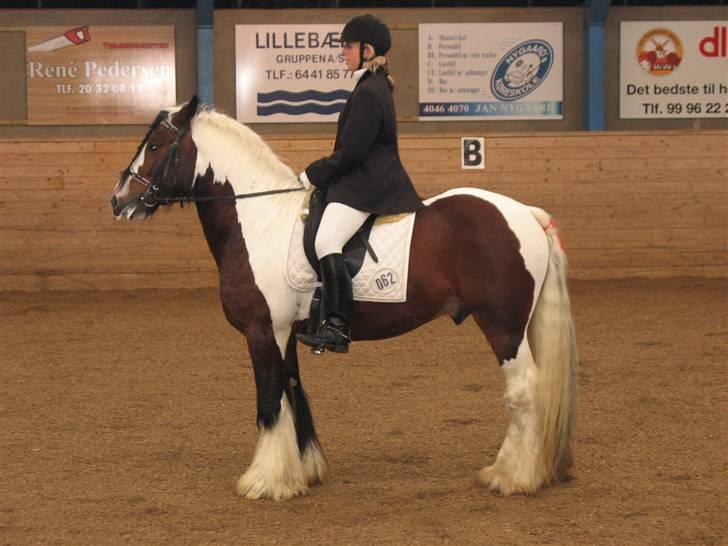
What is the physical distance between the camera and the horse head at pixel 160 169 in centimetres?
462

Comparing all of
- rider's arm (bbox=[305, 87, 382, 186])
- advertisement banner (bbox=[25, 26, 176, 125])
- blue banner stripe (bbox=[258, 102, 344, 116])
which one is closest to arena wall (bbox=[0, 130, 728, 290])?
blue banner stripe (bbox=[258, 102, 344, 116])

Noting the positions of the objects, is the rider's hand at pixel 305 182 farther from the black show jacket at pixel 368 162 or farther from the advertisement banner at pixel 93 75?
the advertisement banner at pixel 93 75

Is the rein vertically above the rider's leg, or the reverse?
the rein

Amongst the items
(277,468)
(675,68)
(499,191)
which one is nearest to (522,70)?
(675,68)

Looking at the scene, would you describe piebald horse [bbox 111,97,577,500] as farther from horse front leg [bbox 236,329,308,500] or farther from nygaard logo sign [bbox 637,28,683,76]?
nygaard logo sign [bbox 637,28,683,76]

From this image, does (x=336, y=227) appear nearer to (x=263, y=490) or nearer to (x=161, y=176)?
(x=161, y=176)

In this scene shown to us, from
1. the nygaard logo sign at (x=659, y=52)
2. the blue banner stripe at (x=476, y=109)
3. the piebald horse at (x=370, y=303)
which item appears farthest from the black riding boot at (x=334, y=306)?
the nygaard logo sign at (x=659, y=52)

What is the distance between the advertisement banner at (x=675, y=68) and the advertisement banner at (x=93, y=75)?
6295mm

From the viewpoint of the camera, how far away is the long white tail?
4.39 m

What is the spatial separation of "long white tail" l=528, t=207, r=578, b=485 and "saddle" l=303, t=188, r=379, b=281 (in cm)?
79

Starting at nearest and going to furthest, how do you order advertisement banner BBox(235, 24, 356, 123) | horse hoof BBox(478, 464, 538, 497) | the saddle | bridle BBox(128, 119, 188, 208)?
horse hoof BBox(478, 464, 538, 497)
the saddle
bridle BBox(128, 119, 188, 208)
advertisement banner BBox(235, 24, 356, 123)

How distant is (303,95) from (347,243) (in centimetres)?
918

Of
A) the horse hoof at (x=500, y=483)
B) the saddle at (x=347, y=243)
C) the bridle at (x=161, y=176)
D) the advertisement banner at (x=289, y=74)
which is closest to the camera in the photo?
the horse hoof at (x=500, y=483)

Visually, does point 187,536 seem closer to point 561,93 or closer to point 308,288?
point 308,288
